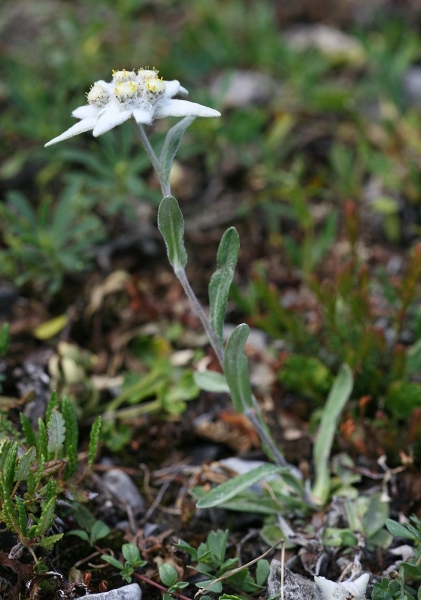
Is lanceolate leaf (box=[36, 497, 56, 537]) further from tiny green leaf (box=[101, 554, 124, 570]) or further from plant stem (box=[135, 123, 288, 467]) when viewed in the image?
plant stem (box=[135, 123, 288, 467])

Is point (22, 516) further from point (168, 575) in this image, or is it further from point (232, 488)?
point (232, 488)

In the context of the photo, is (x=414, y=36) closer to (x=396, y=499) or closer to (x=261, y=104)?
(x=261, y=104)

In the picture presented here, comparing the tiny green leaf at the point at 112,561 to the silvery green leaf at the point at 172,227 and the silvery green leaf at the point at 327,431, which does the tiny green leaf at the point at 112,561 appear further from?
the silvery green leaf at the point at 172,227

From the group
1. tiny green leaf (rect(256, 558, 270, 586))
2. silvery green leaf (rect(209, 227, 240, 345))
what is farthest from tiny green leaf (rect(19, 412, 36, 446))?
tiny green leaf (rect(256, 558, 270, 586))

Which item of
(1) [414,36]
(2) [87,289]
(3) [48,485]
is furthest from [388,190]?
(3) [48,485]

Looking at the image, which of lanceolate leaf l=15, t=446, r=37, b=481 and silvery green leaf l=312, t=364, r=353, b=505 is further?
silvery green leaf l=312, t=364, r=353, b=505

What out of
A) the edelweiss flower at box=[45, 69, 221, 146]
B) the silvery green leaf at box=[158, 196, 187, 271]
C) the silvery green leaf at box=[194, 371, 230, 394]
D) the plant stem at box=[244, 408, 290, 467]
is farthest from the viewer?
the silvery green leaf at box=[194, 371, 230, 394]
